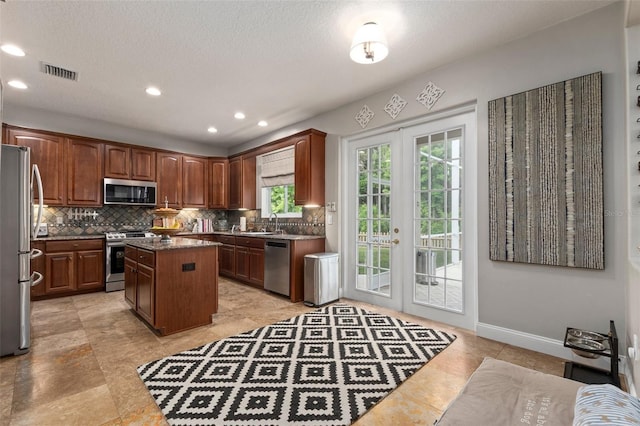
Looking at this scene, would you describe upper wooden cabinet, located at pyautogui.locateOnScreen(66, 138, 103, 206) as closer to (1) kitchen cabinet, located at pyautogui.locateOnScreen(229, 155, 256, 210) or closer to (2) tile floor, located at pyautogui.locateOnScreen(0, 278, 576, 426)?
(2) tile floor, located at pyautogui.locateOnScreen(0, 278, 576, 426)

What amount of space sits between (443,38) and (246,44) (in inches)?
70.0

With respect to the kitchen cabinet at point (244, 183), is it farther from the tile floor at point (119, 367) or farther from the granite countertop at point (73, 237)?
the tile floor at point (119, 367)

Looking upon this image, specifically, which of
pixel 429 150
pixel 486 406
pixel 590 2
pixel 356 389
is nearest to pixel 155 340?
pixel 356 389

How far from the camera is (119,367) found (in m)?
2.25

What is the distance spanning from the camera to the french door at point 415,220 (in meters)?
3.10

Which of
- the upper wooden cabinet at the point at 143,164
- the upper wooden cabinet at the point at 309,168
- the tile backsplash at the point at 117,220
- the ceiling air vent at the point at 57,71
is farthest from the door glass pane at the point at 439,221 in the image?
the upper wooden cabinet at the point at 143,164

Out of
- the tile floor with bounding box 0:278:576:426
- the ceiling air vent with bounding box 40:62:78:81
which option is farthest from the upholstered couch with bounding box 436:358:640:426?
the ceiling air vent with bounding box 40:62:78:81

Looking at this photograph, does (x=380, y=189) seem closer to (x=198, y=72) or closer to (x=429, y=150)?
(x=429, y=150)

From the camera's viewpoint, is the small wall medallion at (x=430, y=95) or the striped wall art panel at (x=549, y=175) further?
the small wall medallion at (x=430, y=95)

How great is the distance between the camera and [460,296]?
3.17 meters

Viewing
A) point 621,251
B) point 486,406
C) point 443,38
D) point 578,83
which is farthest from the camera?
point 443,38

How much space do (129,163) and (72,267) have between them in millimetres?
1865

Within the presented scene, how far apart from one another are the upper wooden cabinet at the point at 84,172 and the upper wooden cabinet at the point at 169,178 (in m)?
0.90

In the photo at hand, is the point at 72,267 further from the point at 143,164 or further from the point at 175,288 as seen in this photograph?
the point at 175,288
